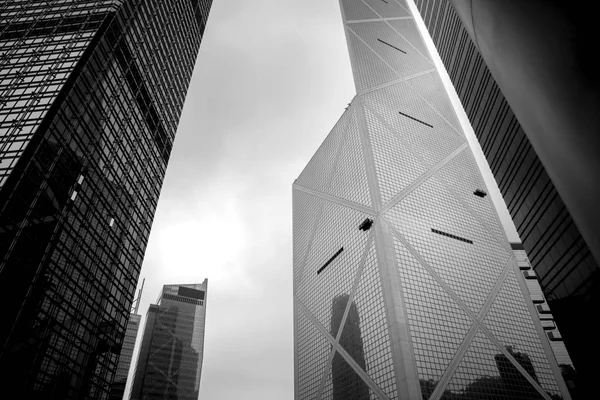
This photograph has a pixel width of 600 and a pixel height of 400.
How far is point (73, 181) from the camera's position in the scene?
34.6 meters

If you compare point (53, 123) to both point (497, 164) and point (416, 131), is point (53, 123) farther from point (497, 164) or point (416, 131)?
point (416, 131)

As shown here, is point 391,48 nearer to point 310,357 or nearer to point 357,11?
point 357,11

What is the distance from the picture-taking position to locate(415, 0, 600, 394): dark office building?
1508 inches

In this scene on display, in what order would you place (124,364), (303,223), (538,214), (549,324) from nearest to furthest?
(538,214)
(549,324)
(303,223)
(124,364)

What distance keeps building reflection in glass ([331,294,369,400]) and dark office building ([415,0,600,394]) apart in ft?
108

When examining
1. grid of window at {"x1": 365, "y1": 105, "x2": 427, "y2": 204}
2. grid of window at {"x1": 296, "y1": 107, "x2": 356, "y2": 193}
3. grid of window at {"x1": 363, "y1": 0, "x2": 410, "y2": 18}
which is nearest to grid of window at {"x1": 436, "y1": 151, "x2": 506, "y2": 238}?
grid of window at {"x1": 365, "y1": 105, "x2": 427, "y2": 204}

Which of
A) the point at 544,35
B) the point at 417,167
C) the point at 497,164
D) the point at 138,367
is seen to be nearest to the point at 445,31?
the point at 497,164

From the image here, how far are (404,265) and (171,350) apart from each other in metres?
127

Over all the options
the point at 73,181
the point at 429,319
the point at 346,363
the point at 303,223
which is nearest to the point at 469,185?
the point at 303,223

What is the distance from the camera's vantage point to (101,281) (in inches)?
1490

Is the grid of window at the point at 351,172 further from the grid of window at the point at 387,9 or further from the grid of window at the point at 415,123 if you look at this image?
the grid of window at the point at 387,9

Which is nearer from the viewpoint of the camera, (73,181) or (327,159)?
(73,181)

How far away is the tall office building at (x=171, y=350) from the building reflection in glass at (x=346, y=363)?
106 meters

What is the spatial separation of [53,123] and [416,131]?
86402mm
